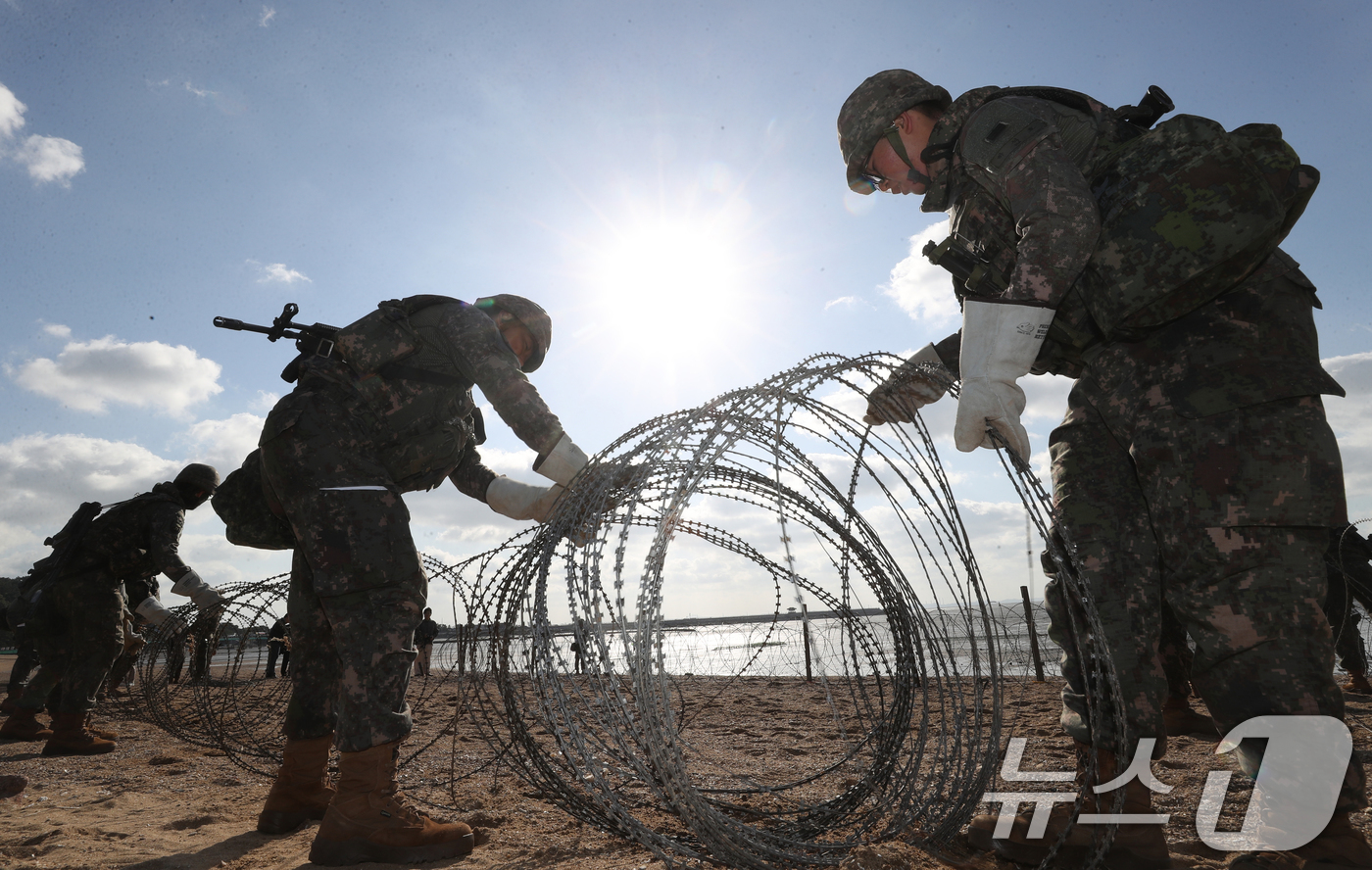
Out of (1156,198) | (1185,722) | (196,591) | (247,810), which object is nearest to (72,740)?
(196,591)

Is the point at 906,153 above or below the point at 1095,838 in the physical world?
above

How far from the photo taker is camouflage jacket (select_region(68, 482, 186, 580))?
6090 mm

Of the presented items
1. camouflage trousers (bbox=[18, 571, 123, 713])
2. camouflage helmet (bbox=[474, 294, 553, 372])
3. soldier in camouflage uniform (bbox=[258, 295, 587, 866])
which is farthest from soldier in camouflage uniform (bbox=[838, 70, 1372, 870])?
camouflage trousers (bbox=[18, 571, 123, 713])

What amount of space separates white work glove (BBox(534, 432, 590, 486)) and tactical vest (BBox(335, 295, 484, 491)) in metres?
0.50

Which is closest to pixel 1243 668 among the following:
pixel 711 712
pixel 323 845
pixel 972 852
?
pixel 972 852

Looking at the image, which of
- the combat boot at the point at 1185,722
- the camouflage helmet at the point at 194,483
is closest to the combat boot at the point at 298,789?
the camouflage helmet at the point at 194,483

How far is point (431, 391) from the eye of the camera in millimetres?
3379

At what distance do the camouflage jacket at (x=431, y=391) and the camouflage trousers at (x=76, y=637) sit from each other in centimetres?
482

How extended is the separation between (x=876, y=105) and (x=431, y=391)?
243cm

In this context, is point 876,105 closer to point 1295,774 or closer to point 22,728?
point 1295,774

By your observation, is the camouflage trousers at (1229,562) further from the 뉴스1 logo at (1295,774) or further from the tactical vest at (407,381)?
the tactical vest at (407,381)

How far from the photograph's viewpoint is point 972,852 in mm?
2676

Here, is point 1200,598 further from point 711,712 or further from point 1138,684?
Answer: point 711,712

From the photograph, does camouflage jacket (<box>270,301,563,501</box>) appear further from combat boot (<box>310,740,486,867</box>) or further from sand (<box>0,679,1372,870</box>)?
sand (<box>0,679,1372,870</box>)
